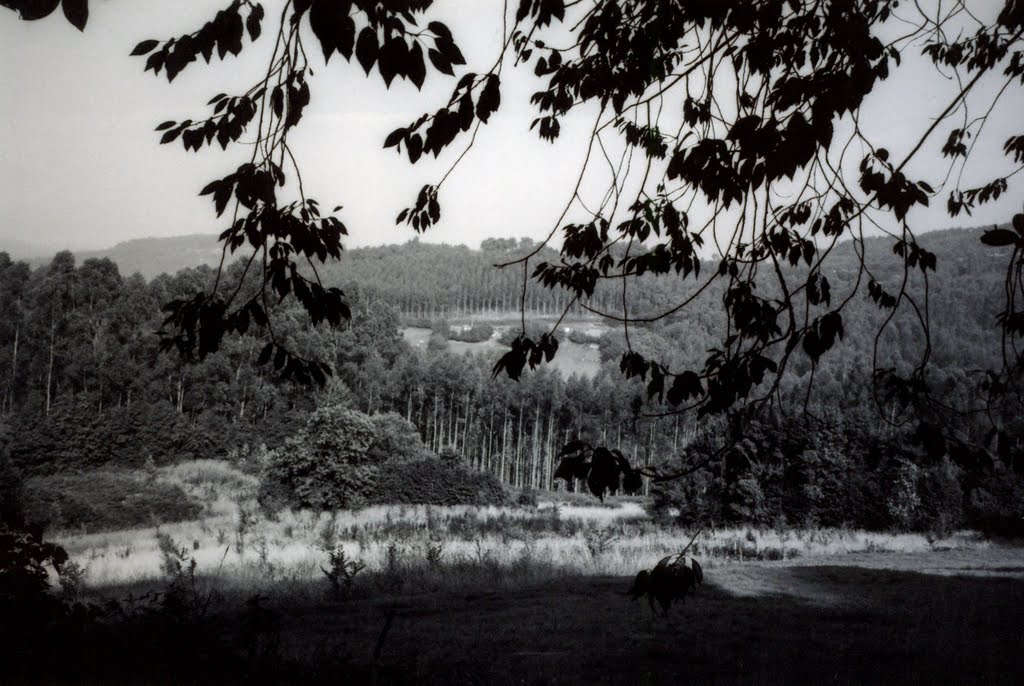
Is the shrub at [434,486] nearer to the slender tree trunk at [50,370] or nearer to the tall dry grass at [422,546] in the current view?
the tall dry grass at [422,546]

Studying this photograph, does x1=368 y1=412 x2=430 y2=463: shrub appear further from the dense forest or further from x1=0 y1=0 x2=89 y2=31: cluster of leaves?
x1=0 y1=0 x2=89 y2=31: cluster of leaves

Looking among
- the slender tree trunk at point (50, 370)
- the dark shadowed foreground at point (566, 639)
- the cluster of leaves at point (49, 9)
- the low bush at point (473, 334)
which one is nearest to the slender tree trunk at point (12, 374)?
Result: the slender tree trunk at point (50, 370)

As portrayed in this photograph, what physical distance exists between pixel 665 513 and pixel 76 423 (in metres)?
34.5

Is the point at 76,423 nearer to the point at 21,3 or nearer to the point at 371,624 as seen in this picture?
the point at 371,624

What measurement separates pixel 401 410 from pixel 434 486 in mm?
38916

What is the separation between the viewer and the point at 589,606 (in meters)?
8.76

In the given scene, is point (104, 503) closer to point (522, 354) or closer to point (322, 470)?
point (322, 470)

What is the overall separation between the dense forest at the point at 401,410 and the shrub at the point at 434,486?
186cm

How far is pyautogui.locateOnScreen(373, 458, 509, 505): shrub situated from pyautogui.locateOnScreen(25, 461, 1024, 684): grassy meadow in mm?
7496

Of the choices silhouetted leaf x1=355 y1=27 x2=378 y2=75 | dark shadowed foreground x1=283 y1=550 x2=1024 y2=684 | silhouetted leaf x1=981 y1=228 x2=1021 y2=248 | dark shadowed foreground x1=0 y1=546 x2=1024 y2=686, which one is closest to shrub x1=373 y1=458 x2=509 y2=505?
dark shadowed foreground x1=0 y1=546 x2=1024 y2=686

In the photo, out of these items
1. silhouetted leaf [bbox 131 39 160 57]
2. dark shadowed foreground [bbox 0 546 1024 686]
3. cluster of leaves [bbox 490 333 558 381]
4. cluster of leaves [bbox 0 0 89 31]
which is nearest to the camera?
cluster of leaves [bbox 0 0 89 31]

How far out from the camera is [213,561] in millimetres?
14680

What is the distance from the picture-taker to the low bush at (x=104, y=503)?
22.4 metres

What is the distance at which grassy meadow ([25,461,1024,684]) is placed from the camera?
6.06 metres
